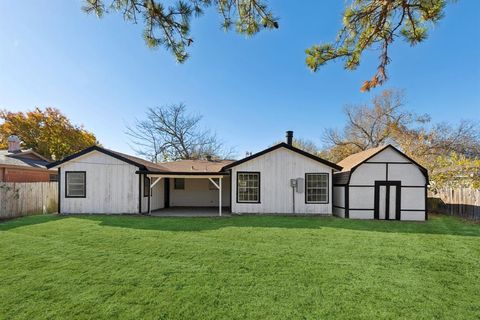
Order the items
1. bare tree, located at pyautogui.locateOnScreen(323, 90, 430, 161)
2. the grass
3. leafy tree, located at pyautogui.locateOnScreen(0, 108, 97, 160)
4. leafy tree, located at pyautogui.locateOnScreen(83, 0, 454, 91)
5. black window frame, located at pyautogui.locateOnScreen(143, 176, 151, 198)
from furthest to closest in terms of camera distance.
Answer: leafy tree, located at pyautogui.locateOnScreen(0, 108, 97, 160) → bare tree, located at pyautogui.locateOnScreen(323, 90, 430, 161) → black window frame, located at pyautogui.locateOnScreen(143, 176, 151, 198) → leafy tree, located at pyautogui.locateOnScreen(83, 0, 454, 91) → the grass

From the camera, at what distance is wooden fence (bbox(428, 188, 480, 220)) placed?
11.3 meters

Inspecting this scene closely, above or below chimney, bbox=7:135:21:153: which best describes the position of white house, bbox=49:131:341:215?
below

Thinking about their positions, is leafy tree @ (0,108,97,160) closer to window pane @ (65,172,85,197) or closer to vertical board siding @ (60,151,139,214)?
window pane @ (65,172,85,197)

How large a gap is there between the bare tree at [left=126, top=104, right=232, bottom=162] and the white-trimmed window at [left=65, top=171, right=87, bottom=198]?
50.6 feet

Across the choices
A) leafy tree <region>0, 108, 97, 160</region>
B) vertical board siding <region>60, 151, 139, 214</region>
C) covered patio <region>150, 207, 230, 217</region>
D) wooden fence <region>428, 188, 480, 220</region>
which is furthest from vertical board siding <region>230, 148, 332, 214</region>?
leafy tree <region>0, 108, 97, 160</region>

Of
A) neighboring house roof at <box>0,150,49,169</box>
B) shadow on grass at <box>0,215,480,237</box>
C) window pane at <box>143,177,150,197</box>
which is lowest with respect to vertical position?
shadow on grass at <box>0,215,480,237</box>

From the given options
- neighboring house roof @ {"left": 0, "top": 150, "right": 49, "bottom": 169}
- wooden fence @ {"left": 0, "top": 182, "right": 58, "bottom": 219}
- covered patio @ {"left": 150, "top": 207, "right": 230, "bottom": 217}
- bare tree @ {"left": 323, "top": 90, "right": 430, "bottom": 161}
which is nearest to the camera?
wooden fence @ {"left": 0, "top": 182, "right": 58, "bottom": 219}

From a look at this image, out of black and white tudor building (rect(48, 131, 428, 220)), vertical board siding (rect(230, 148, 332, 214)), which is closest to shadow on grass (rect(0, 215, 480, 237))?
vertical board siding (rect(230, 148, 332, 214))

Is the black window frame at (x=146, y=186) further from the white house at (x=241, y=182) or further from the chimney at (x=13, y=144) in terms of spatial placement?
the chimney at (x=13, y=144)

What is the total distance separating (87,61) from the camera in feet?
34.5

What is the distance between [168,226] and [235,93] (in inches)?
476

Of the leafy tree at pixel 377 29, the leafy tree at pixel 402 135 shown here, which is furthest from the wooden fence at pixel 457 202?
the leafy tree at pixel 377 29

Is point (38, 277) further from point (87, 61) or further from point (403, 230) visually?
point (403, 230)

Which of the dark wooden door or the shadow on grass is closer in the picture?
the shadow on grass
